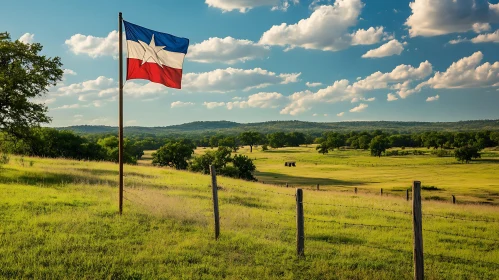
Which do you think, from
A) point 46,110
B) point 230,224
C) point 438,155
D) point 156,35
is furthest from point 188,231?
point 438,155

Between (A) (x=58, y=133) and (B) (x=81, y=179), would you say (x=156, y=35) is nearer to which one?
(B) (x=81, y=179)

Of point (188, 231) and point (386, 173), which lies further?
point (386, 173)

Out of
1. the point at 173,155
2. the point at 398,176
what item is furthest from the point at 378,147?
the point at 173,155

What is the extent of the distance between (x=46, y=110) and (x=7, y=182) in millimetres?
6674

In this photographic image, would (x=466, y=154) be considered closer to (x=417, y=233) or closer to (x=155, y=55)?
(x=155, y=55)

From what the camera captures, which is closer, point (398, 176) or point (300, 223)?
point (300, 223)

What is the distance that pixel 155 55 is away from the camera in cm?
1432

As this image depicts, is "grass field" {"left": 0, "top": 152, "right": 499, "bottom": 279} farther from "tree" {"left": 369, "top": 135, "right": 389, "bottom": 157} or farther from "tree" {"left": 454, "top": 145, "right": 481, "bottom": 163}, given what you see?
"tree" {"left": 369, "top": 135, "right": 389, "bottom": 157}

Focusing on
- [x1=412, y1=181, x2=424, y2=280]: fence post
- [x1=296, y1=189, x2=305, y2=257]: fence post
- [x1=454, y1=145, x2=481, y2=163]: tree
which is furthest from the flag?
[x1=454, y1=145, x2=481, y2=163]: tree

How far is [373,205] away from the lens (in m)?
24.4

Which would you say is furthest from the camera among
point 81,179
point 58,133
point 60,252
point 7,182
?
point 58,133

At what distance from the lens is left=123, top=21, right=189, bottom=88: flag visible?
14.0 meters

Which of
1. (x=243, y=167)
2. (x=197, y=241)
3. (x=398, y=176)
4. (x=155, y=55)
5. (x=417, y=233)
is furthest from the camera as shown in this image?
(x=398, y=176)

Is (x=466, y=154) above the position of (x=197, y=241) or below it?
below
